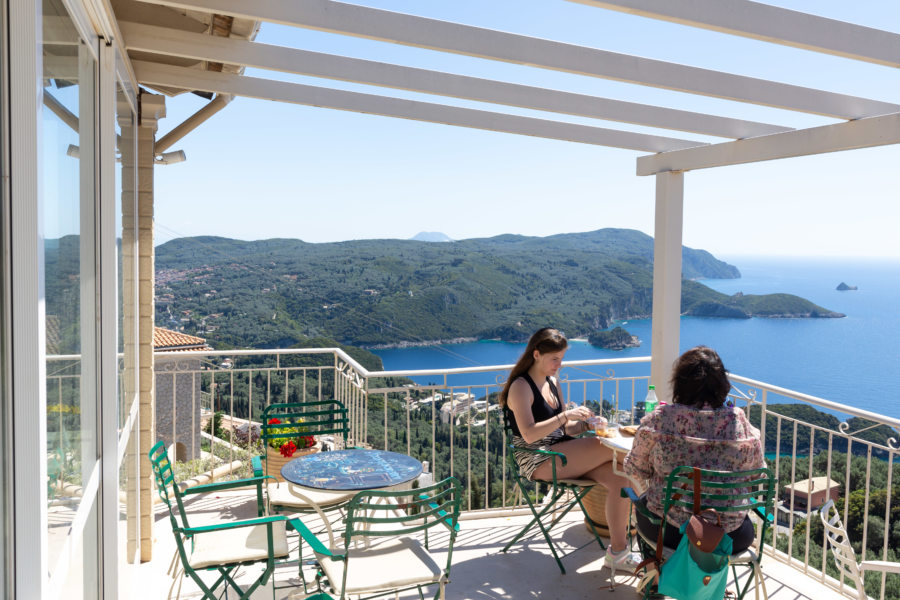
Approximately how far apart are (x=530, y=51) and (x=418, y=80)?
714 mm

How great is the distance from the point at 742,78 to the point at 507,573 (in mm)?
2865

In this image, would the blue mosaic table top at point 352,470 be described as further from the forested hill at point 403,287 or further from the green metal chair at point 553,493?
the forested hill at point 403,287

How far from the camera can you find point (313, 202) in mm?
28219

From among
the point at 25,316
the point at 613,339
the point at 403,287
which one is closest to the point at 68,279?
the point at 25,316

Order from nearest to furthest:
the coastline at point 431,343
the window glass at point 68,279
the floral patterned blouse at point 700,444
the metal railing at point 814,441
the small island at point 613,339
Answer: the window glass at point 68,279
the floral patterned blouse at point 700,444
the metal railing at point 814,441
the small island at point 613,339
the coastline at point 431,343

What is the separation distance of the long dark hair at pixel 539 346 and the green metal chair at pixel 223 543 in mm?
1578

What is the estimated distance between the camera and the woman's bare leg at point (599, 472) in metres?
3.85

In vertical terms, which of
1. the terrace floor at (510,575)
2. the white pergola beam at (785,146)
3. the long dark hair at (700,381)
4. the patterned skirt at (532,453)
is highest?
the white pergola beam at (785,146)

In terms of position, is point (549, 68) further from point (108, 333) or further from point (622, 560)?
point (622, 560)

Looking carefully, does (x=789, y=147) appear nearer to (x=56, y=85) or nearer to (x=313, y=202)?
(x=56, y=85)

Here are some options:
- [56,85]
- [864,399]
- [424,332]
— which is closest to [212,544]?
[56,85]

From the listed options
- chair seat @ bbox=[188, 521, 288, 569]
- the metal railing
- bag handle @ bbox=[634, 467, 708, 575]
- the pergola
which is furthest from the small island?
chair seat @ bbox=[188, 521, 288, 569]

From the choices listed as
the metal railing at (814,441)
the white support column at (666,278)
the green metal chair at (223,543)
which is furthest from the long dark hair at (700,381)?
the green metal chair at (223,543)

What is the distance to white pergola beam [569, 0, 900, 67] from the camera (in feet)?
7.64
